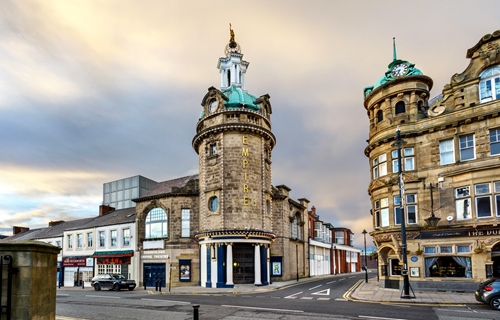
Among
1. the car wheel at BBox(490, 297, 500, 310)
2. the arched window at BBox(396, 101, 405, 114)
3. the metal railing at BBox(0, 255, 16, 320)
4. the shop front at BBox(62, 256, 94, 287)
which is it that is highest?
the arched window at BBox(396, 101, 405, 114)

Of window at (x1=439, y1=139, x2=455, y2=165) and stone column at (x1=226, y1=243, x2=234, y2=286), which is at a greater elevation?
window at (x1=439, y1=139, x2=455, y2=165)

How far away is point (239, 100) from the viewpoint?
125 feet

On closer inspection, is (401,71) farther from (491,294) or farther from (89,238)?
(89,238)

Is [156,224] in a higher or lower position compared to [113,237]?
higher

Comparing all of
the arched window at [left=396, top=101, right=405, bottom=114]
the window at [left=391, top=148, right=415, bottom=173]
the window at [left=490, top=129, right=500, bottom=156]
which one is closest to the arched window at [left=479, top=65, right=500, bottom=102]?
the window at [left=490, top=129, right=500, bottom=156]

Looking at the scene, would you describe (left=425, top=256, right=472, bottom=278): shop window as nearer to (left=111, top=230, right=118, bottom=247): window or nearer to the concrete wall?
the concrete wall

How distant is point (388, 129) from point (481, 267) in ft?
35.5

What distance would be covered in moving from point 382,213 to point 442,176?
16.3 feet

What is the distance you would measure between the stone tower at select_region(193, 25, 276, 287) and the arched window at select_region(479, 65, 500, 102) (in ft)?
61.2

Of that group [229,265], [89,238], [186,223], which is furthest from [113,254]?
[229,265]

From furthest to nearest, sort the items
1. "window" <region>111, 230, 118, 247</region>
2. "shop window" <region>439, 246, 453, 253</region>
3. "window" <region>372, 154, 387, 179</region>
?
"window" <region>111, 230, 118, 247</region> < "window" <region>372, 154, 387, 179</region> < "shop window" <region>439, 246, 453, 253</region>

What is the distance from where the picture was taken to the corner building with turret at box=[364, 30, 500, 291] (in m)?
23.4

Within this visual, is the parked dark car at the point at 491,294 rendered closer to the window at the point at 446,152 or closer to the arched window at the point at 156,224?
the window at the point at 446,152

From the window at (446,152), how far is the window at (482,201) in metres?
2.50
